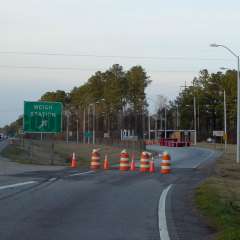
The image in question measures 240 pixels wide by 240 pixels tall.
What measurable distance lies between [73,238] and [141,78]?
Answer: 444 feet

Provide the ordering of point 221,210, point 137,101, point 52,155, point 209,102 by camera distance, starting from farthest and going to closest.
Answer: point 209,102, point 137,101, point 52,155, point 221,210

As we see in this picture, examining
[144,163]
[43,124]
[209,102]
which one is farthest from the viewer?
[209,102]

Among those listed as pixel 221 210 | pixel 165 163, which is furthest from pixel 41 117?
pixel 221 210

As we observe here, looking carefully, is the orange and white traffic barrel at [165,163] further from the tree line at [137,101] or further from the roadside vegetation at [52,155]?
the tree line at [137,101]

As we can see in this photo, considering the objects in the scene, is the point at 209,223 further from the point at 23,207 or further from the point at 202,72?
the point at 202,72

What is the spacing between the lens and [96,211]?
604 inches

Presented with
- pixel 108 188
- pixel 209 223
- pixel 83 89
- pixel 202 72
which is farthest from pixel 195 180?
pixel 83 89

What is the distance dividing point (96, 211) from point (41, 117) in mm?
24205

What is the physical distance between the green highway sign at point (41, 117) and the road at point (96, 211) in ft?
45.2

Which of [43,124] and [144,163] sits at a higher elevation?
[43,124]

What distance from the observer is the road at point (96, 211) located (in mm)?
11855

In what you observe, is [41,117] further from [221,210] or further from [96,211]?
[221,210]

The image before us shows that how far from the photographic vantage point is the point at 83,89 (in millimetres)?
174125

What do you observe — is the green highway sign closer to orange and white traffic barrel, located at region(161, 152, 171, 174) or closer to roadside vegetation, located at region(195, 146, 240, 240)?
orange and white traffic barrel, located at region(161, 152, 171, 174)
